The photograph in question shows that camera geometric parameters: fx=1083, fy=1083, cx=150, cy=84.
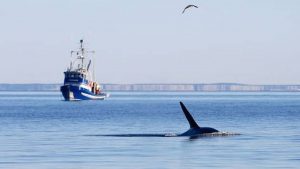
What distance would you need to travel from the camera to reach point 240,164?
59.3 m

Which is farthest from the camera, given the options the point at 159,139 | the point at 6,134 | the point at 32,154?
the point at 6,134

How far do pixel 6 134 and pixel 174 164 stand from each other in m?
41.7

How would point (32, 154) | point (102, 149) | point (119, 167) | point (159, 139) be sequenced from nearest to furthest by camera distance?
point (119, 167) → point (32, 154) → point (102, 149) → point (159, 139)

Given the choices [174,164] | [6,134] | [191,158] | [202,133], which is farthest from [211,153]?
[6,134]

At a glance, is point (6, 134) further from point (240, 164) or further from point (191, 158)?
point (240, 164)

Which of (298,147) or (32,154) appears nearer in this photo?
(32,154)

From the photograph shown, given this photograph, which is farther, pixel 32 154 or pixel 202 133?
pixel 202 133

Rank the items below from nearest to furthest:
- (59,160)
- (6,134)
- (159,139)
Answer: (59,160) < (159,139) < (6,134)

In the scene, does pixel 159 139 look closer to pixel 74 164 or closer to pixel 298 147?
pixel 298 147

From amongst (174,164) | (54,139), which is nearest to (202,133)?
(54,139)

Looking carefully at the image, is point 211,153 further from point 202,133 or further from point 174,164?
point 202,133

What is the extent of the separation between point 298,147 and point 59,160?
19.3 m

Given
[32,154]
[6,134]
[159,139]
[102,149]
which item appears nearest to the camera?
[32,154]

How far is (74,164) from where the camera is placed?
59.8 metres
